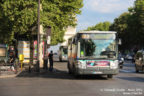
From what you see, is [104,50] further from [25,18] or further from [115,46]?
[25,18]

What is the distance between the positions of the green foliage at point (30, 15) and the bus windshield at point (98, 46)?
13040mm

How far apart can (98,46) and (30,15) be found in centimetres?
1359

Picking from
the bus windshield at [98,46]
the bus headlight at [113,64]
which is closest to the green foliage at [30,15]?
the bus windshield at [98,46]

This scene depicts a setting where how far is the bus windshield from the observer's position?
19.4 m

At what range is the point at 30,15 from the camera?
31.7 metres

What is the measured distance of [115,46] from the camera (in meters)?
19.7

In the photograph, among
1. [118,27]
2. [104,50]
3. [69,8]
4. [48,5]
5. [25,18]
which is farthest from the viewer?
[118,27]

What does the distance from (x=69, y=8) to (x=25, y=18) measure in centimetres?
684

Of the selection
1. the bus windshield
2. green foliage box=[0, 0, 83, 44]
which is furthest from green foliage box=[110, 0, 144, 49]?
the bus windshield

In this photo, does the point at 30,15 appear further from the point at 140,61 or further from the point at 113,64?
the point at 113,64

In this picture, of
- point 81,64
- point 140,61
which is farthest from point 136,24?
point 81,64

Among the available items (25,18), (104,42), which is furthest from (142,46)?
(104,42)

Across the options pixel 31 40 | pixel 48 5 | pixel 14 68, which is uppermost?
pixel 48 5

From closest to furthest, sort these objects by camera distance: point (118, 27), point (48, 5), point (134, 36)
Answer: point (48, 5)
point (134, 36)
point (118, 27)
